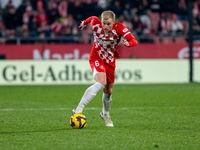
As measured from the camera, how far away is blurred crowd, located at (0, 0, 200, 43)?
1606cm

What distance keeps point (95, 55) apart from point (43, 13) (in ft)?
Answer: 37.7

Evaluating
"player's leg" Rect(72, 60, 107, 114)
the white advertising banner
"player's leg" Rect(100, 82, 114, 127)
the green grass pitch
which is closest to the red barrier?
the white advertising banner

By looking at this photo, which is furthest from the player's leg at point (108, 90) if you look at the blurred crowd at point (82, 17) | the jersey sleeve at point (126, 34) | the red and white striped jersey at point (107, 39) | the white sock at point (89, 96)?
the blurred crowd at point (82, 17)

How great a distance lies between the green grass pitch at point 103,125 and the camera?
172 inches

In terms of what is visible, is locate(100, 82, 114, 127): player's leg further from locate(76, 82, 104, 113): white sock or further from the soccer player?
locate(76, 82, 104, 113): white sock

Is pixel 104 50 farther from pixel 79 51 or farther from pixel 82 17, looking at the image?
pixel 82 17

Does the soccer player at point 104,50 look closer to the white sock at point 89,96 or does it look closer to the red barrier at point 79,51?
the white sock at point 89,96

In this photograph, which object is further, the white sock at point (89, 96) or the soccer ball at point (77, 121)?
the white sock at point (89, 96)

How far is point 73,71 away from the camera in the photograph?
1456 cm

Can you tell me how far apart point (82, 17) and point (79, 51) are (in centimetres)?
234

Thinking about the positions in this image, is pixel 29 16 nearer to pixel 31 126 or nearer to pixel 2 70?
pixel 2 70

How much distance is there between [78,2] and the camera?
17.4 meters

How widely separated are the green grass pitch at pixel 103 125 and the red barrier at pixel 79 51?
506 centimetres

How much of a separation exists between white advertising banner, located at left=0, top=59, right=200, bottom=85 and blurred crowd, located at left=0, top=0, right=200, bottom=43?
1518mm
